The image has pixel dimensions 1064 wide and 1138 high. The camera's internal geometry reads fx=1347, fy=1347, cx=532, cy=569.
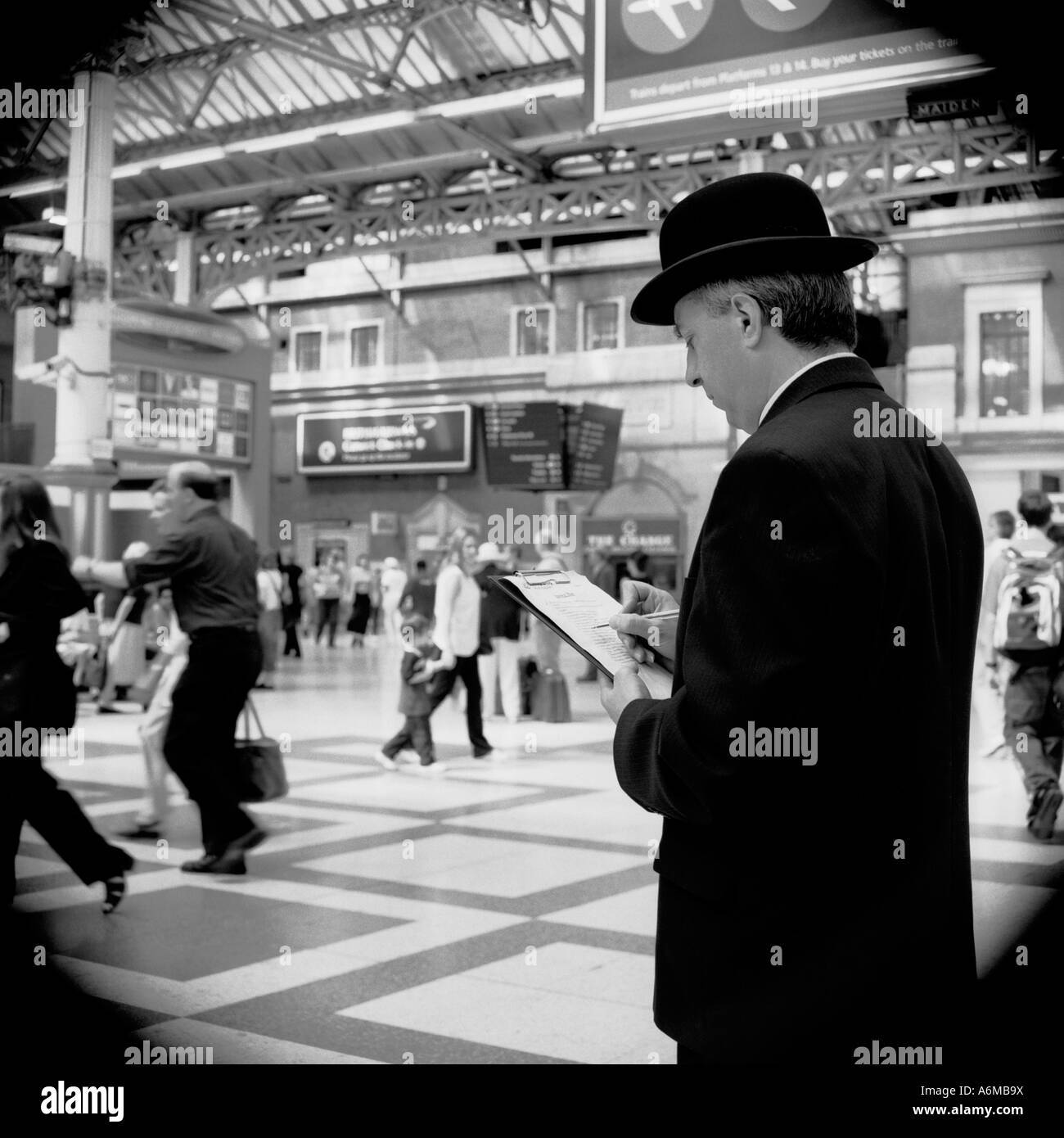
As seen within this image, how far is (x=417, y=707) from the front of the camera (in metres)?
10.1

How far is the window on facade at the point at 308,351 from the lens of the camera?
34.7 metres

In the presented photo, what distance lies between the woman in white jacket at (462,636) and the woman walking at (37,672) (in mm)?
5220

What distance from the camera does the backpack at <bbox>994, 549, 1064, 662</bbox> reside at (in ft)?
23.8

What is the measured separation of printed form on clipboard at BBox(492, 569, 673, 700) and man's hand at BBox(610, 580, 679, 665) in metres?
0.02

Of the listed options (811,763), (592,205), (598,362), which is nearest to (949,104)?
(811,763)

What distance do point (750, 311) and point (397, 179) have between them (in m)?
27.1

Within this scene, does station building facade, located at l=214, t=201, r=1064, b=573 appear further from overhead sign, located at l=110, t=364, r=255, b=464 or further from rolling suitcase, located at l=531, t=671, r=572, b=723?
rolling suitcase, located at l=531, t=671, r=572, b=723

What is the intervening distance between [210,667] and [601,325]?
2527 cm

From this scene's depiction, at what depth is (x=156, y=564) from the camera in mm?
6145

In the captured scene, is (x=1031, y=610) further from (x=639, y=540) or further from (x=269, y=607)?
(x=639, y=540)

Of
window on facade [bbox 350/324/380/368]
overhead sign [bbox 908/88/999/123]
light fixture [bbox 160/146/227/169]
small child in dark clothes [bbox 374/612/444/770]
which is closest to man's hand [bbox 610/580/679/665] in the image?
overhead sign [bbox 908/88/999/123]
